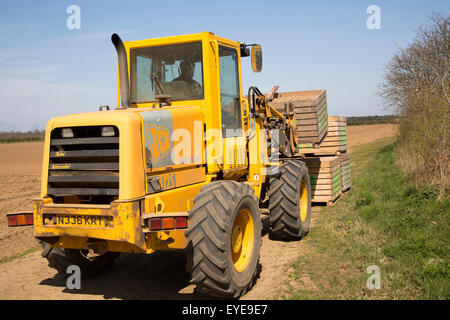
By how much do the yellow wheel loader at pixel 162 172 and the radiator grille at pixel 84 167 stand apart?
12 millimetres

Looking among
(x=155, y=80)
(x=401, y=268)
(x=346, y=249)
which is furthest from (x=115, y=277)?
(x=401, y=268)

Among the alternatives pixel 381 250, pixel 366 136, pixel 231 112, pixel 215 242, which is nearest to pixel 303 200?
pixel 381 250

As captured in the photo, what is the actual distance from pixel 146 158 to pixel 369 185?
944 cm

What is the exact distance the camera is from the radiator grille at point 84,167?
438 cm

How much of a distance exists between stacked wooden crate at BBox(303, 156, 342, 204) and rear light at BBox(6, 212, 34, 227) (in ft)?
23.3

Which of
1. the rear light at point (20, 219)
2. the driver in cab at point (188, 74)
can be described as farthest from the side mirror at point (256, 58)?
the rear light at point (20, 219)

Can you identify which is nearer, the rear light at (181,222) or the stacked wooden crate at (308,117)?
the rear light at (181,222)

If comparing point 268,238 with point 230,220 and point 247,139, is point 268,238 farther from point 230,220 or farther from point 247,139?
point 230,220

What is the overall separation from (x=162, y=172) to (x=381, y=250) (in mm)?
3614

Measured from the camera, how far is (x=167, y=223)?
4.23 meters

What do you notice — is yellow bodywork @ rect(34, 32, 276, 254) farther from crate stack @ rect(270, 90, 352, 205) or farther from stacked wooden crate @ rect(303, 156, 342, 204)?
stacked wooden crate @ rect(303, 156, 342, 204)

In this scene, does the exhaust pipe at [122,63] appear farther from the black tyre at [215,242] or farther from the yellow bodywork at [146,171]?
the black tyre at [215,242]

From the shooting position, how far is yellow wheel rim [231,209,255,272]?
5.11 m
